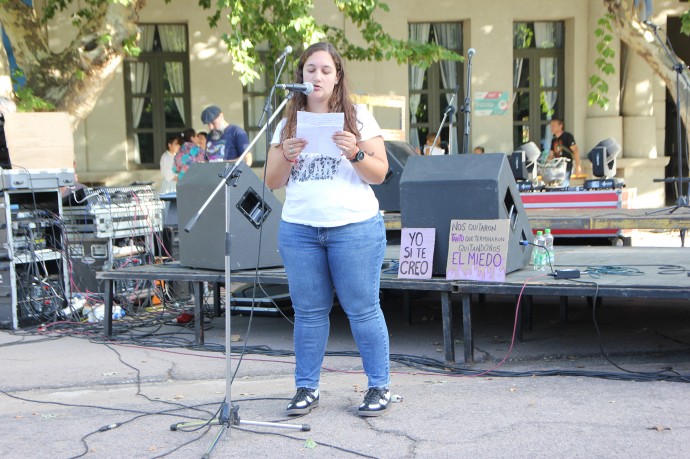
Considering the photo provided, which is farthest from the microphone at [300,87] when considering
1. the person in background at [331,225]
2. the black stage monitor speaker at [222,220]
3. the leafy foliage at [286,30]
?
the leafy foliage at [286,30]

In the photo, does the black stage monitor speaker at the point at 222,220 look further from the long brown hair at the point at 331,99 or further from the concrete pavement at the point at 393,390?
the long brown hair at the point at 331,99

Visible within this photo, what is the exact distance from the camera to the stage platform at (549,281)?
5797 millimetres

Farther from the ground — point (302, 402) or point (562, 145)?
point (562, 145)

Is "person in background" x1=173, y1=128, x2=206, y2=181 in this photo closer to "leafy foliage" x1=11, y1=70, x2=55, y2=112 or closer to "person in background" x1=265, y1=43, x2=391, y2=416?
"leafy foliage" x1=11, y1=70, x2=55, y2=112

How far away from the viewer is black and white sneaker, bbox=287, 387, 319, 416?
5.06 meters

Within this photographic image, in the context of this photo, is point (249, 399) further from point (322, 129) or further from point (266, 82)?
point (266, 82)

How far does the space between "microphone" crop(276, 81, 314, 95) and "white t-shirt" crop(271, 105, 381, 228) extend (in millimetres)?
344

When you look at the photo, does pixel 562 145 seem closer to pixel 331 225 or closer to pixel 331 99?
pixel 331 99

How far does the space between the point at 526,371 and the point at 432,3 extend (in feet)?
38.5

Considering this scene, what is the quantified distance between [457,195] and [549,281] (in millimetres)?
863

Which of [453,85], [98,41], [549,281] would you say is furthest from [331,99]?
[453,85]

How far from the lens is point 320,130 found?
4.49 m

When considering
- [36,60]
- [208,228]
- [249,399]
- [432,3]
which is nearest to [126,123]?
[36,60]

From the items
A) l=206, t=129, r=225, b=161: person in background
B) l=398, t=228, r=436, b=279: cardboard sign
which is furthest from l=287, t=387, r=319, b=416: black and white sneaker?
l=206, t=129, r=225, b=161: person in background
